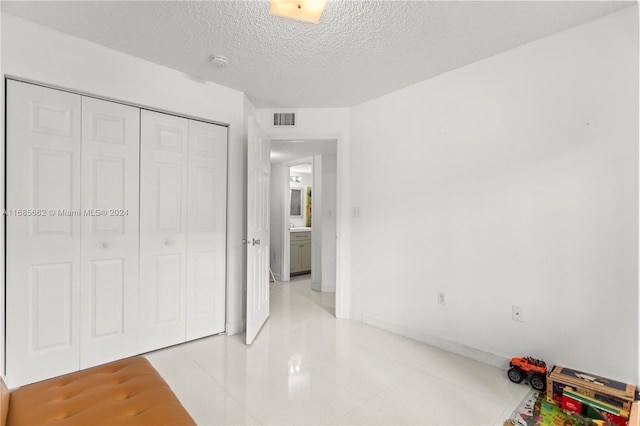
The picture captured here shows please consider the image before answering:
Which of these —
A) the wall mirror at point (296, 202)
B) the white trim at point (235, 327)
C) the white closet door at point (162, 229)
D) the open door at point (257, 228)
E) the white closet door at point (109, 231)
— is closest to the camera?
the white closet door at point (109, 231)

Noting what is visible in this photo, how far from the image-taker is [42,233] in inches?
81.4

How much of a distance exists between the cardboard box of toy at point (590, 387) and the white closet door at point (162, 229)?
2.75 m

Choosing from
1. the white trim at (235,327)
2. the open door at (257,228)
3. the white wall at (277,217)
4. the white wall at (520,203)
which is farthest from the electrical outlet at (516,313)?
the white wall at (277,217)

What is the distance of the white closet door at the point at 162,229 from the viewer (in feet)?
8.27

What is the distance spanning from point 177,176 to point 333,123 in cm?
175

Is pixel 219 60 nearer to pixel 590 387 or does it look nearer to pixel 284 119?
pixel 284 119

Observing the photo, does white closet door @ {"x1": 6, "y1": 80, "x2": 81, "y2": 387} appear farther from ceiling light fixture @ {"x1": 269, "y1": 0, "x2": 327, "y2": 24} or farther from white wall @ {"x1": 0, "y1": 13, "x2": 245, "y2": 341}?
ceiling light fixture @ {"x1": 269, "y1": 0, "x2": 327, "y2": 24}

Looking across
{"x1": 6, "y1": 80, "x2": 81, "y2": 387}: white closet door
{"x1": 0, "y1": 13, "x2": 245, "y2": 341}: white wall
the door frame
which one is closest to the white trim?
{"x1": 0, "y1": 13, "x2": 245, "y2": 341}: white wall

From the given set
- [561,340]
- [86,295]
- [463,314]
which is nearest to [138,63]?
[86,295]

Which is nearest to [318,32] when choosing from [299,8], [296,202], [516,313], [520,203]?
[299,8]

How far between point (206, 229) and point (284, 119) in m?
1.52

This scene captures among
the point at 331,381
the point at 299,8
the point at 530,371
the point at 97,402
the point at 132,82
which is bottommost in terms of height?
the point at 331,381

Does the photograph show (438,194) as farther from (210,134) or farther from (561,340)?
(210,134)

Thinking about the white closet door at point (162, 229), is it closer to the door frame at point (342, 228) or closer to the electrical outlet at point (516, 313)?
the door frame at point (342, 228)
